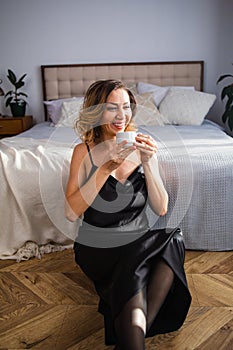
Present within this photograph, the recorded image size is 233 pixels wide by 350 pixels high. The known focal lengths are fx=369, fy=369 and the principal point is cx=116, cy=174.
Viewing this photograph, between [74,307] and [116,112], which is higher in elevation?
[116,112]

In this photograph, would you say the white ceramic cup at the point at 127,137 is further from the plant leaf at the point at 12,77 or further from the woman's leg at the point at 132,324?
the plant leaf at the point at 12,77

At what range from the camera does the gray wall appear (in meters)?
3.99

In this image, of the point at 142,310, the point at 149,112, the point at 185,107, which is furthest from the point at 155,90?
the point at 142,310

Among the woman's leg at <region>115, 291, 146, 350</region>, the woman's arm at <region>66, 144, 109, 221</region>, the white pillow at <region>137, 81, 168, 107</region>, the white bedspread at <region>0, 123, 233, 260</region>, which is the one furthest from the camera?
the white pillow at <region>137, 81, 168, 107</region>

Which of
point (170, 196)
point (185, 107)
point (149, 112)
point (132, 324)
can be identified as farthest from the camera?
A: point (185, 107)

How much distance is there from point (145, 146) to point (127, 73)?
9.70 ft

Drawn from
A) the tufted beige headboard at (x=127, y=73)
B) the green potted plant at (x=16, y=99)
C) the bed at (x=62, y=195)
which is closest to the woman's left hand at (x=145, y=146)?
the bed at (x=62, y=195)

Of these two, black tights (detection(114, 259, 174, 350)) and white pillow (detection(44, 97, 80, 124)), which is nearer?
black tights (detection(114, 259, 174, 350))

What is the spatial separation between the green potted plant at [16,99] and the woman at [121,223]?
2.75m

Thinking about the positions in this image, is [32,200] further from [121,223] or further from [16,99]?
[16,99]

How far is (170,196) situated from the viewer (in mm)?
1970

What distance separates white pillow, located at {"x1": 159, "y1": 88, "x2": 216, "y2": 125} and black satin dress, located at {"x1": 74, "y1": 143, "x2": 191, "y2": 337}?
204cm

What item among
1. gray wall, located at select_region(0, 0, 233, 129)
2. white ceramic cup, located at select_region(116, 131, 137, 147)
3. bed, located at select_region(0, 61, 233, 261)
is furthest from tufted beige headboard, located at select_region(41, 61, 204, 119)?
white ceramic cup, located at select_region(116, 131, 137, 147)

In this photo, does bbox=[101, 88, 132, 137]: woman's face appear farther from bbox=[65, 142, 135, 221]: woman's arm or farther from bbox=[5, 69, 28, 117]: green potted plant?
bbox=[5, 69, 28, 117]: green potted plant
